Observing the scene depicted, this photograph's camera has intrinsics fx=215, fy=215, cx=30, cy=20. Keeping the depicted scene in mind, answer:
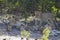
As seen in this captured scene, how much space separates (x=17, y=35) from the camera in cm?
550

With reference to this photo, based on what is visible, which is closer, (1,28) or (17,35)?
(17,35)

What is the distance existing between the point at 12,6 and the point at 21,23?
0.96m

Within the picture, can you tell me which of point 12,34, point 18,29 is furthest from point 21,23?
point 12,34

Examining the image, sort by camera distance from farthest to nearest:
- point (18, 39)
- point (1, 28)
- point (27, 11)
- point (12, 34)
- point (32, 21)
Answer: point (27, 11) < point (32, 21) < point (1, 28) < point (12, 34) < point (18, 39)

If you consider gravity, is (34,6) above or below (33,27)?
above

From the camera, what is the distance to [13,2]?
7.01 m

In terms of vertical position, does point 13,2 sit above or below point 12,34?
above

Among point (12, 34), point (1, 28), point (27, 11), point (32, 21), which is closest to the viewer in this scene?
point (12, 34)

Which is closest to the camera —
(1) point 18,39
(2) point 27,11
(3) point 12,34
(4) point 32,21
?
(1) point 18,39

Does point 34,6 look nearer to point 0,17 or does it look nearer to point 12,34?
point 0,17

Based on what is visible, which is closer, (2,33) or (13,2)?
(2,33)

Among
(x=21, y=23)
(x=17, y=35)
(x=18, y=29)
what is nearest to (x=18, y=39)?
(x=17, y=35)

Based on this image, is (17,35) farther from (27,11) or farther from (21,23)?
(27,11)

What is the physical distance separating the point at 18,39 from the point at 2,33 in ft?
1.97
